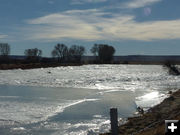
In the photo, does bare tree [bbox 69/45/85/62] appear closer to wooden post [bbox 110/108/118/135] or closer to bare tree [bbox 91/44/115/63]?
bare tree [bbox 91/44/115/63]

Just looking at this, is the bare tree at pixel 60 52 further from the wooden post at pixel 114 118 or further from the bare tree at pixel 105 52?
the wooden post at pixel 114 118

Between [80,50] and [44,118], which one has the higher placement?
[80,50]

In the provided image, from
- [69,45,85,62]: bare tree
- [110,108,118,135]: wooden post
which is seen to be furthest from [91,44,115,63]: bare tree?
[110,108,118,135]: wooden post

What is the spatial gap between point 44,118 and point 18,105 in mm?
4174

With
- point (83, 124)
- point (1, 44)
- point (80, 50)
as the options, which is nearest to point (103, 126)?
point (83, 124)

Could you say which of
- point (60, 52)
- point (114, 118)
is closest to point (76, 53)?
point (60, 52)

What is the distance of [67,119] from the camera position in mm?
14039

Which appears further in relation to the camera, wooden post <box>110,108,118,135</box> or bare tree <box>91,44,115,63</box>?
bare tree <box>91,44,115,63</box>

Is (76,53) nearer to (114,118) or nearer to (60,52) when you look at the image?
(60,52)

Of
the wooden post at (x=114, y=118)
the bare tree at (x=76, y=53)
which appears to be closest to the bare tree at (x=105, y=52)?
the bare tree at (x=76, y=53)

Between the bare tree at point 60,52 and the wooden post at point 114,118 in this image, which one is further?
the bare tree at point 60,52

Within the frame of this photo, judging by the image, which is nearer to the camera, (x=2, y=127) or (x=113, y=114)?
(x=113, y=114)

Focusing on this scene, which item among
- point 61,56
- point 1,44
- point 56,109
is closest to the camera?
point 56,109

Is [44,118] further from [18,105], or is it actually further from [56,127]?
[18,105]
